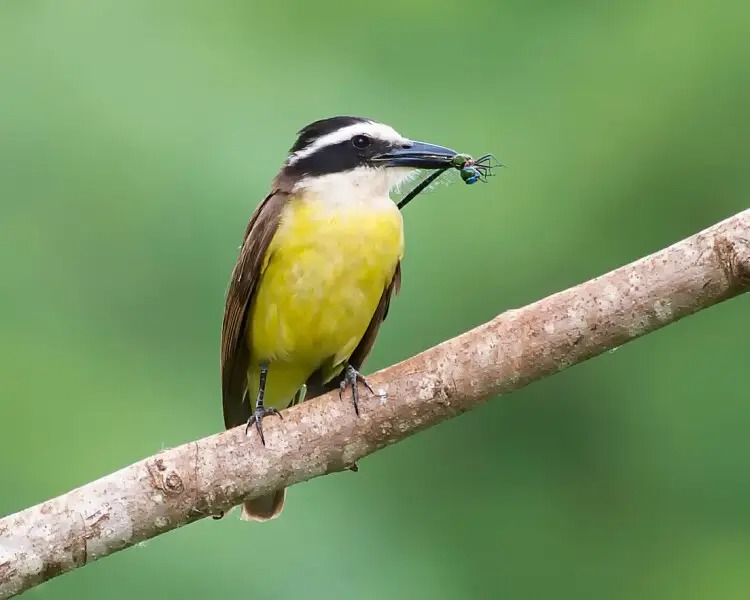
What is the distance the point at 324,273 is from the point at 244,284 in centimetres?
24

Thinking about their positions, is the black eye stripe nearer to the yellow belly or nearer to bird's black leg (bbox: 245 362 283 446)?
the yellow belly

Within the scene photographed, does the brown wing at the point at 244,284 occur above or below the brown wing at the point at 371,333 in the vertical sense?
above

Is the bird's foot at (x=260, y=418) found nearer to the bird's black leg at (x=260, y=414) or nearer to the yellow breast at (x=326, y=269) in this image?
the bird's black leg at (x=260, y=414)

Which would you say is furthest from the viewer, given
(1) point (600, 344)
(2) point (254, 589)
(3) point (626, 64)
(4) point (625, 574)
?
(3) point (626, 64)

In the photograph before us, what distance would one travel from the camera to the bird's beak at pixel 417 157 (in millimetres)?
3002

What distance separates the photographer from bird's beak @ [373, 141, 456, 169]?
3002 mm

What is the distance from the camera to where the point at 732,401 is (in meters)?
4.05

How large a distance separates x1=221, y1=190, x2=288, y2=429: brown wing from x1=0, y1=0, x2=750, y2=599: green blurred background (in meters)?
0.67

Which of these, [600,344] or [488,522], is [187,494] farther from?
[488,522]

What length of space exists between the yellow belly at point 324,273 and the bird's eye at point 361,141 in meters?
0.17

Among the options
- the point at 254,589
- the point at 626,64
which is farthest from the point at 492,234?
the point at 254,589

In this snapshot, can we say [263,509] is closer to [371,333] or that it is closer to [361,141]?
[371,333]

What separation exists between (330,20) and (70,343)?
1.67 meters

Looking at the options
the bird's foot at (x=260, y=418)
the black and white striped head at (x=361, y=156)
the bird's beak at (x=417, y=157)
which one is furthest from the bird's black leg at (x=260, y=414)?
the bird's beak at (x=417, y=157)
